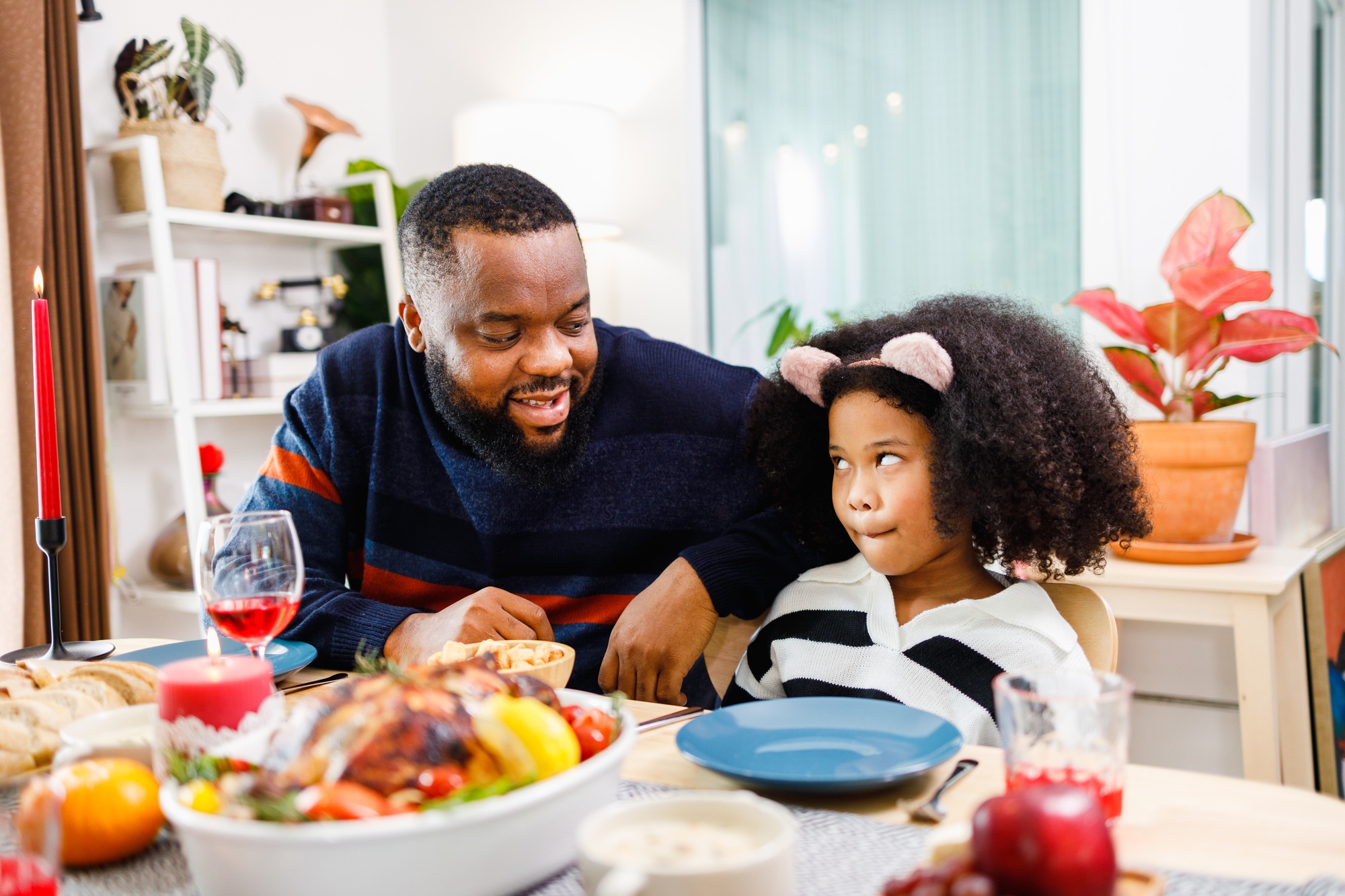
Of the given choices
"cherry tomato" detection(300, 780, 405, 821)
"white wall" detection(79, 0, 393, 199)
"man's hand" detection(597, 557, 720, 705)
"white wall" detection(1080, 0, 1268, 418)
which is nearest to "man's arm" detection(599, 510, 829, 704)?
"man's hand" detection(597, 557, 720, 705)

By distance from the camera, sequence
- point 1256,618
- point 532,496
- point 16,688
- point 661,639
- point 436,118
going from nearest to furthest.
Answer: point 16,688, point 661,639, point 532,496, point 1256,618, point 436,118

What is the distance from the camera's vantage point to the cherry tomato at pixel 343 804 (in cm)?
52

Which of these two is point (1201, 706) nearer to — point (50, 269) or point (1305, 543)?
point (1305, 543)

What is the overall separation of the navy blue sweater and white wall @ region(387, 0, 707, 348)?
4.76ft

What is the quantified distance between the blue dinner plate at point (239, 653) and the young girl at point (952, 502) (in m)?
0.50

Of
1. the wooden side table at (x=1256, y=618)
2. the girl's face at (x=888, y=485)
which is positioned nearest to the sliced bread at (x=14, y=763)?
the girl's face at (x=888, y=485)

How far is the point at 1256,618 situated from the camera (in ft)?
5.19

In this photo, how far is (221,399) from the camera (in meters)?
2.59

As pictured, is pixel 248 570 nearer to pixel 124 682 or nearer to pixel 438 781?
pixel 124 682

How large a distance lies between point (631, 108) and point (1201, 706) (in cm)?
205

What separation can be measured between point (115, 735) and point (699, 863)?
509mm

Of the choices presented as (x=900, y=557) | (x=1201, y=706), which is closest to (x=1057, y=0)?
(x=1201, y=706)

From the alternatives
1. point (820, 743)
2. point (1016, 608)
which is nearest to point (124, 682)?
point (820, 743)

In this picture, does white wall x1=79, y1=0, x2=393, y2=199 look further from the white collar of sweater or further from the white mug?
the white mug
